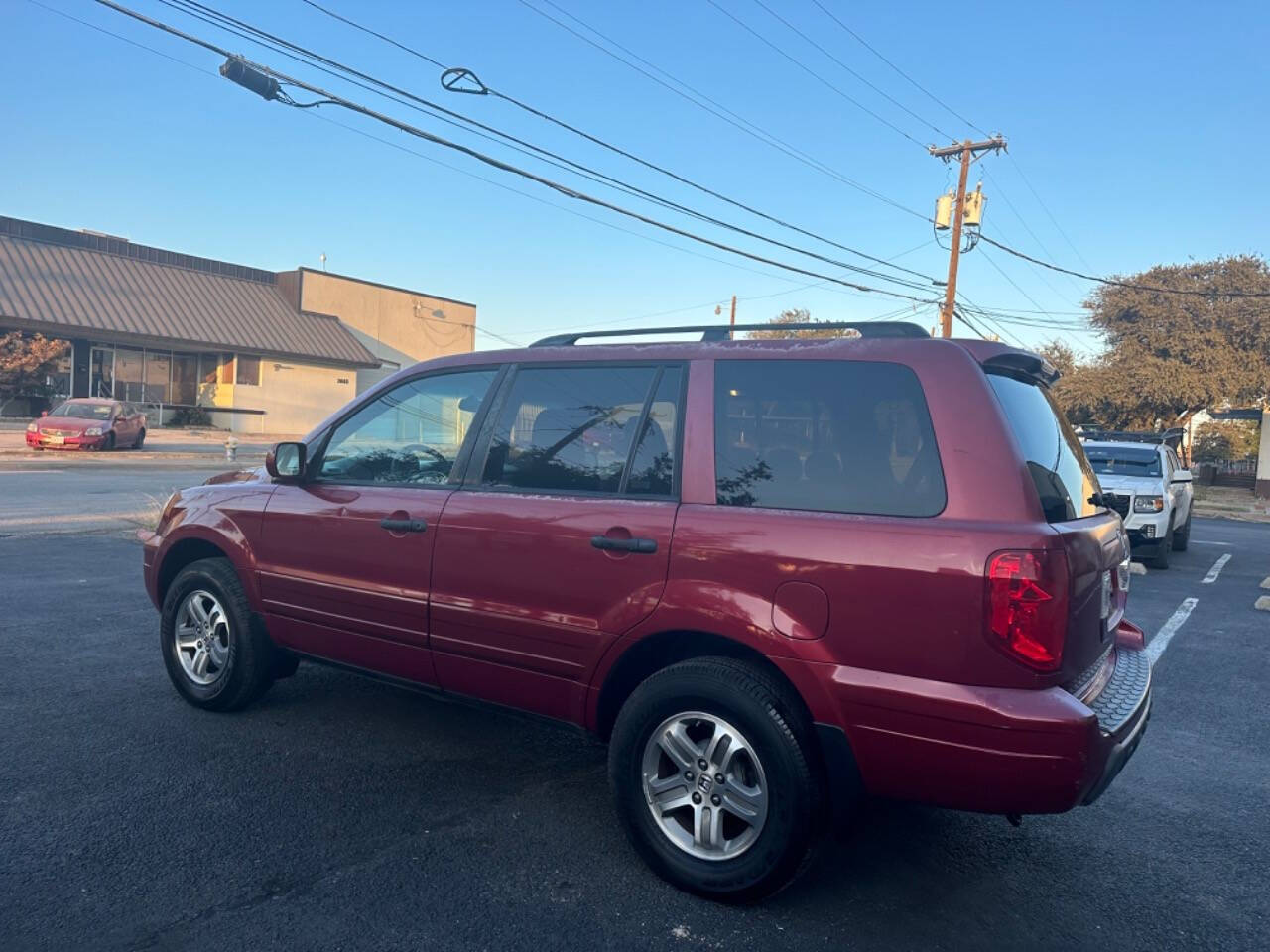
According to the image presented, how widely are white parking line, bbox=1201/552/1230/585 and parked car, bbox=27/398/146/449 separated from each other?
80.8 ft

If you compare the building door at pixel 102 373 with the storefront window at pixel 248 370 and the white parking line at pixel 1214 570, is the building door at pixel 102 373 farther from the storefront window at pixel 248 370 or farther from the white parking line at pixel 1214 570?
the white parking line at pixel 1214 570

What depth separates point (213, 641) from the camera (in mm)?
4887

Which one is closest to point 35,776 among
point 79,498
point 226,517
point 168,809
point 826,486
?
point 168,809

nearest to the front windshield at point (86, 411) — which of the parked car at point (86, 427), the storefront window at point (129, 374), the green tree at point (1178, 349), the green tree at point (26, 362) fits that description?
the parked car at point (86, 427)

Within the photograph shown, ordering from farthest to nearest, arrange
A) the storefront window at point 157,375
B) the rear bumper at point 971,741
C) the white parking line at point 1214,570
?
the storefront window at point 157,375 → the white parking line at point 1214,570 → the rear bumper at point 971,741

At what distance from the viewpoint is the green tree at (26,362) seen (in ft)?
98.6

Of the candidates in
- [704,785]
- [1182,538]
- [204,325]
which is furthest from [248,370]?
[704,785]

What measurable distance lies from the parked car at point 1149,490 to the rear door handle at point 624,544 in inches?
335

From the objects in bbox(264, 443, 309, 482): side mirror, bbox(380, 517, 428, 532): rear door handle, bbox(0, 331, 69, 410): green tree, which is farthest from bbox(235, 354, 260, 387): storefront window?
bbox(380, 517, 428, 532): rear door handle

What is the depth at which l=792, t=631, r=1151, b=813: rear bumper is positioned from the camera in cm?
278

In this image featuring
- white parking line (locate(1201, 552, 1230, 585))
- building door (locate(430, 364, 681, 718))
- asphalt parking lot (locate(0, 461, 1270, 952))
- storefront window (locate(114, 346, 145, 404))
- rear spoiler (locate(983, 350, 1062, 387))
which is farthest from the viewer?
storefront window (locate(114, 346, 145, 404))

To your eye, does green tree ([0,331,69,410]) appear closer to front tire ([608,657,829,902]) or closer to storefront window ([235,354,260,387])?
storefront window ([235,354,260,387])

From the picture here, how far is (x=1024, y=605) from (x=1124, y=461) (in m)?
11.2

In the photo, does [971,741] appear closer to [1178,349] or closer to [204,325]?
[1178,349]
